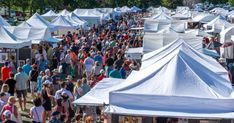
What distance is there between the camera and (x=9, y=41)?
21.6 metres

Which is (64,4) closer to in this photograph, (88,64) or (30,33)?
(30,33)

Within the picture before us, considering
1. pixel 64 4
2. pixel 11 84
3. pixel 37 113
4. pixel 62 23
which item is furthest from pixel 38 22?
pixel 64 4

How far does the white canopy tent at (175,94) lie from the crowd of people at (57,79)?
1.55m

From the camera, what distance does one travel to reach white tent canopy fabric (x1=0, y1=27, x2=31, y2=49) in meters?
21.3

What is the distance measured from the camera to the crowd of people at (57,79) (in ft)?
42.7

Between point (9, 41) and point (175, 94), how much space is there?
492 inches

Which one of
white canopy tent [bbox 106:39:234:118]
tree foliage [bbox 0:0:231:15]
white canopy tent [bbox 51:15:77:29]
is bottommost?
tree foliage [bbox 0:0:231:15]

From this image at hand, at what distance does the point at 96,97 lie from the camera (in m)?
12.2

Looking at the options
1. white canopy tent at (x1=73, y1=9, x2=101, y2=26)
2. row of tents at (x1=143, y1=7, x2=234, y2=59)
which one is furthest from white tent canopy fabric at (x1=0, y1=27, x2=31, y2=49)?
white canopy tent at (x1=73, y1=9, x2=101, y2=26)

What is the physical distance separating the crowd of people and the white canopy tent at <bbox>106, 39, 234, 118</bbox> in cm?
155

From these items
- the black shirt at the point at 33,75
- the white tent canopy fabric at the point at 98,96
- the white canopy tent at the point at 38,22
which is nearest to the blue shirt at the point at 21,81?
the black shirt at the point at 33,75

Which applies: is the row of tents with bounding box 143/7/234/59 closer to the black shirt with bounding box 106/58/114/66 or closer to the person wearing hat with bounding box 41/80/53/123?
the black shirt with bounding box 106/58/114/66

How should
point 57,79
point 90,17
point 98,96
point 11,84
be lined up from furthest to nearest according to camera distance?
point 90,17 < point 57,79 < point 11,84 < point 98,96

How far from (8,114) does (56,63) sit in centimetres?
1192
